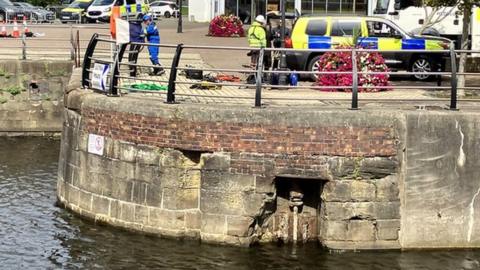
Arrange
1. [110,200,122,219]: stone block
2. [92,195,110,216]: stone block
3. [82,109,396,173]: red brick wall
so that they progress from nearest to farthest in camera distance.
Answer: [82,109,396,173]: red brick wall → [110,200,122,219]: stone block → [92,195,110,216]: stone block

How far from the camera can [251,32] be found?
18797mm

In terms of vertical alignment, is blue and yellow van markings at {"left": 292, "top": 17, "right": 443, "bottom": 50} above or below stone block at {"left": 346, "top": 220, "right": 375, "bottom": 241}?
above

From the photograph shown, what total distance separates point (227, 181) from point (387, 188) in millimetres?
2285

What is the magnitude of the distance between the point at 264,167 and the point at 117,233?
8.34 ft

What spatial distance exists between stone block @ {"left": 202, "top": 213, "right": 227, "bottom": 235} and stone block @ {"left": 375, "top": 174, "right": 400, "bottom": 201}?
2.24 meters

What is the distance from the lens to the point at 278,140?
40.7ft

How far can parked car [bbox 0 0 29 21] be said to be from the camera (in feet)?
142

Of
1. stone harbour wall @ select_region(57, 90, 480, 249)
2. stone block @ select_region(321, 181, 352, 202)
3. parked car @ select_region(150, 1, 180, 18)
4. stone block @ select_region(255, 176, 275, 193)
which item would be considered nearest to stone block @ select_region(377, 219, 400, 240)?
stone harbour wall @ select_region(57, 90, 480, 249)

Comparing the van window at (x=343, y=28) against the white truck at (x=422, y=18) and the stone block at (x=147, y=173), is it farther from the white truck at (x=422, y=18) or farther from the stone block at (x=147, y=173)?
the stone block at (x=147, y=173)

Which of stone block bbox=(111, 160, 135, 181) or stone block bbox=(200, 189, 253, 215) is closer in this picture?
stone block bbox=(200, 189, 253, 215)

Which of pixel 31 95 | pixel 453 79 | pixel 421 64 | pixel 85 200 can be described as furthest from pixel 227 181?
pixel 31 95

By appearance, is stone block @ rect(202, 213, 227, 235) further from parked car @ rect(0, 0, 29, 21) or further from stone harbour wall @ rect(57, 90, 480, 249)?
parked car @ rect(0, 0, 29, 21)

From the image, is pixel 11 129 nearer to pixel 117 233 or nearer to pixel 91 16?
pixel 117 233

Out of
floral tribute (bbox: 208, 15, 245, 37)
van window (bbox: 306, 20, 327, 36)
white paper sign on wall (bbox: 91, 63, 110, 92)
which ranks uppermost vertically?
floral tribute (bbox: 208, 15, 245, 37)
